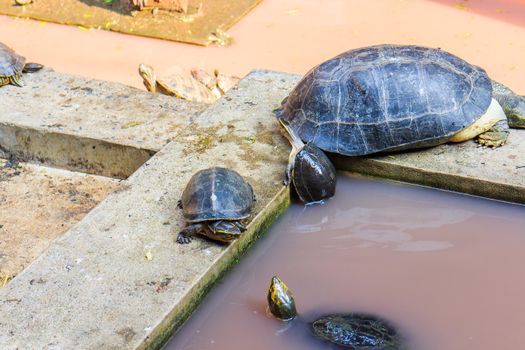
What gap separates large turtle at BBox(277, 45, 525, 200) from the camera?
17.4 ft

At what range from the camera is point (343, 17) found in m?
9.85

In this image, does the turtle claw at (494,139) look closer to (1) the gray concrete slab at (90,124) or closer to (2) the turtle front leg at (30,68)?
(1) the gray concrete slab at (90,124)

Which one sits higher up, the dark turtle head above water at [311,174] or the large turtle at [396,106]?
the large turtle at [396,106]

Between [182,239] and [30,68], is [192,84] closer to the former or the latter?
[30,68]

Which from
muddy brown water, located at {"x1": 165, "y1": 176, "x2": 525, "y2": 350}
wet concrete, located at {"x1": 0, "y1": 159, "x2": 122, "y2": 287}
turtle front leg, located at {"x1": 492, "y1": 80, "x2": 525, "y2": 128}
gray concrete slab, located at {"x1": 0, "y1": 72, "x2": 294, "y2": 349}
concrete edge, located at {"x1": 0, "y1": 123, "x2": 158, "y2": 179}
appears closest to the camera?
gray concrete slab, located at {"x1": 0, "y1": 72, "x2": 294, "y2": 349}

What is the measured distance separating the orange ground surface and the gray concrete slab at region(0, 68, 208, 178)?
179 centimetres

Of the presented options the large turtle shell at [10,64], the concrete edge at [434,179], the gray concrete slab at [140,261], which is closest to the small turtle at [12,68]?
the large turtle shell at [10,64]

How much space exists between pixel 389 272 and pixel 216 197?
116 cm

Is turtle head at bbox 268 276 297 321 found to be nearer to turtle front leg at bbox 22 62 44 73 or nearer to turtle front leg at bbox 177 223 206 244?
turtle front leg at bbox 177 223 206 244

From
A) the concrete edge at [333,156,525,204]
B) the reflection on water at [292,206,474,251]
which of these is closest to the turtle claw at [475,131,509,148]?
the concrete edge at [333,156,525,204]

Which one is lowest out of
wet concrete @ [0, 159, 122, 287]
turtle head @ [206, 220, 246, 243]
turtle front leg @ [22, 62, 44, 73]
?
wet concrete @ [0, 159, 122, 287]

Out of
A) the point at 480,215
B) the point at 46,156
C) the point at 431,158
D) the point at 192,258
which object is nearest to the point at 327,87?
the point at 431,158

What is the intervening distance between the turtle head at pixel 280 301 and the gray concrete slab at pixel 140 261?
1.30ft

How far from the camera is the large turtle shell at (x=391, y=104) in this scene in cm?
531
